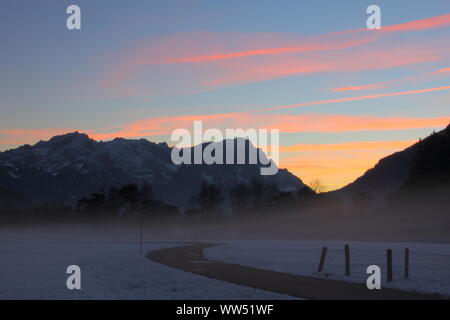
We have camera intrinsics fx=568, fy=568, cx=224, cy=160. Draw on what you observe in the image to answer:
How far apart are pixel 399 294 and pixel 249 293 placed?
247 inches

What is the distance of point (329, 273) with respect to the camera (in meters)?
32.7

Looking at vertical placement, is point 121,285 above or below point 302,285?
below

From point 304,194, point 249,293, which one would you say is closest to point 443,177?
point 304,194

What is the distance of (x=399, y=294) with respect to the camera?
23.8 m

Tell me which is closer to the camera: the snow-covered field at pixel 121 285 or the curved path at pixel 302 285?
the curved path at pixel 302 285

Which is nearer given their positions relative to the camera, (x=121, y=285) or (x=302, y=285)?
(x=302, y=285)

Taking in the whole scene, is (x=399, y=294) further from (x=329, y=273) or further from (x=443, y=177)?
(x=443, y=177)

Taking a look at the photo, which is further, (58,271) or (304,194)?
(304,194)

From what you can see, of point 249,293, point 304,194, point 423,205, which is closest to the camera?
point 249,293

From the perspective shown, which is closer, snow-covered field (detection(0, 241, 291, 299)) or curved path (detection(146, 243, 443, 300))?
curved path (detection(146, 243, 443, 300))
